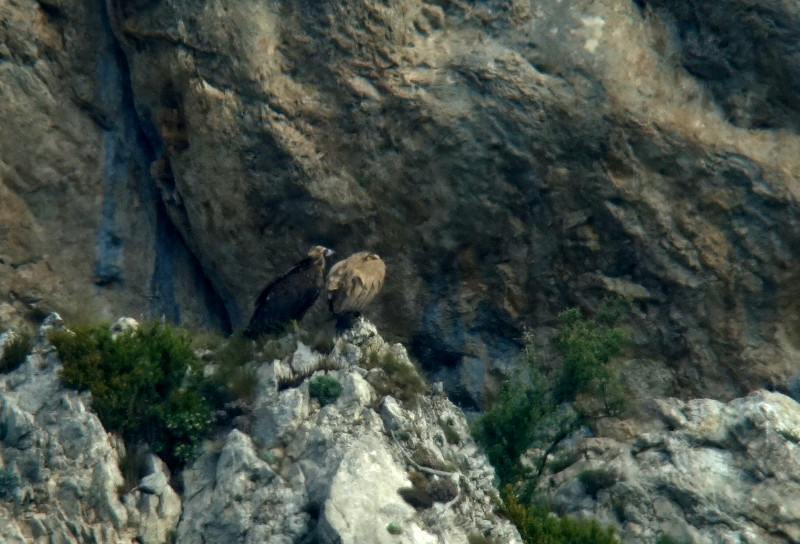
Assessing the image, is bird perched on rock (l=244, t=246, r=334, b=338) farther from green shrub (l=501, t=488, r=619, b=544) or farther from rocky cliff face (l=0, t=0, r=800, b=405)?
green shrub (l=501, t=488, r=619, b=544)

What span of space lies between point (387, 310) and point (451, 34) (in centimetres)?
543

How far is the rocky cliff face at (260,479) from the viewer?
14.6 metres

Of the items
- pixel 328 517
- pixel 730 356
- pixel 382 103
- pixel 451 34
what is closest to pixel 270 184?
pixel 382 103

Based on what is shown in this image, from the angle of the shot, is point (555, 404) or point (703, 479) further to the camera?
point (555, 404)

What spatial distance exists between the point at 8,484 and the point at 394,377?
5.87m

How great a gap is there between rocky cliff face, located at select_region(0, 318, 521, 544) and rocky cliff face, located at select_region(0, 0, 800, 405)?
14.6 ft

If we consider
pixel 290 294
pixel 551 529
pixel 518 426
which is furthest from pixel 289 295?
pixel 551 529

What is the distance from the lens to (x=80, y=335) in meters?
16.2

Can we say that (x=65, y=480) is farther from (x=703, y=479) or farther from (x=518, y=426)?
(x=703, y=479)

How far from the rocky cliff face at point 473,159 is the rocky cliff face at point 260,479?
4.46 metres

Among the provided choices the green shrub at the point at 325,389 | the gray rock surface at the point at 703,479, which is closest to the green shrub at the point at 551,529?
the gray rock surface at the point at 703,479

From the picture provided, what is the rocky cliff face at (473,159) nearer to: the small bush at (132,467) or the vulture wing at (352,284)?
the vulture wing at (352,284)

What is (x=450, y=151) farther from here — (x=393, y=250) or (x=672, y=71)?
(x=672, y=71)

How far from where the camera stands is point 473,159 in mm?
20188
